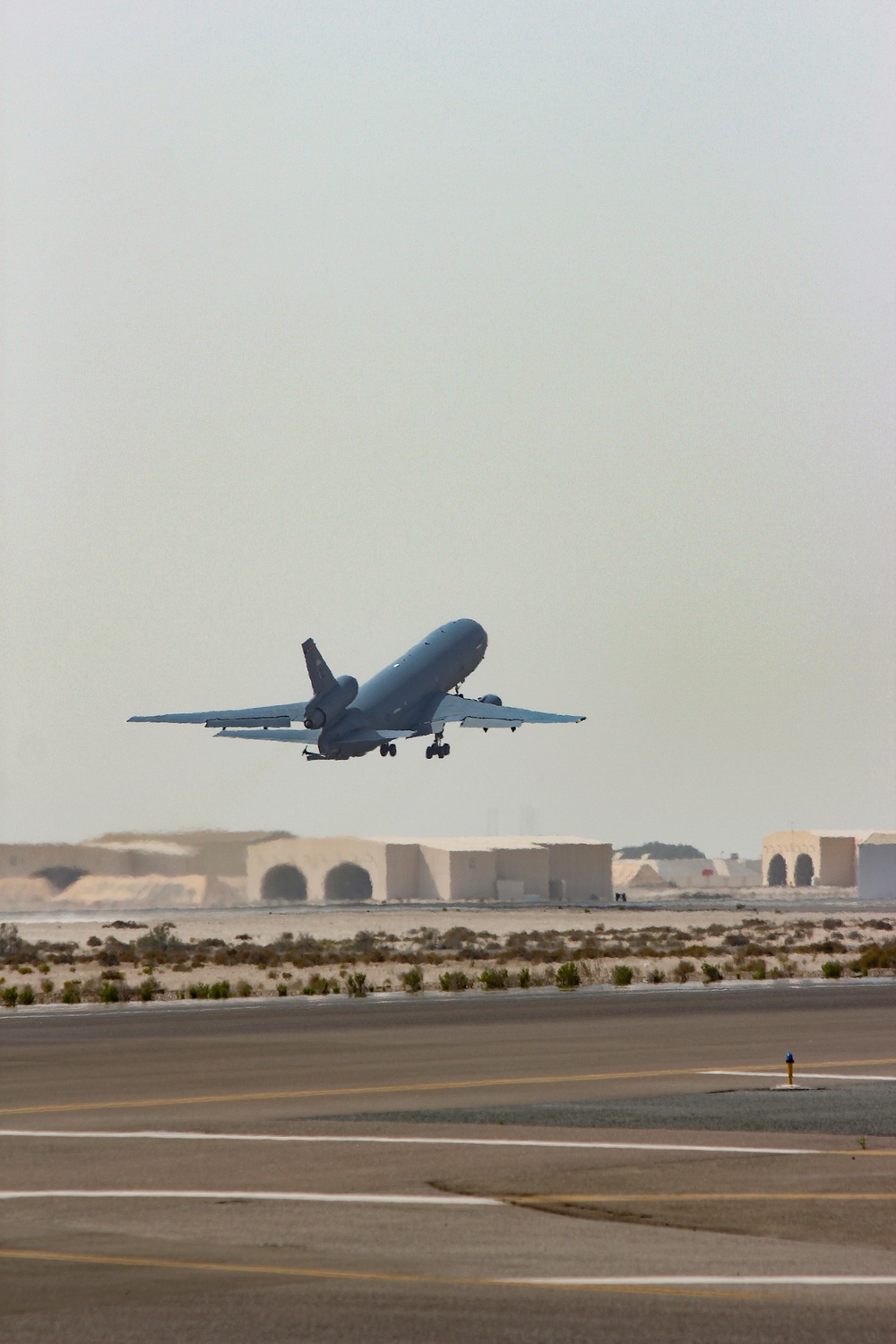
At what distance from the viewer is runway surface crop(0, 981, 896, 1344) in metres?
11.0

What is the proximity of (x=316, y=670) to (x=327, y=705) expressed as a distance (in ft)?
5.57

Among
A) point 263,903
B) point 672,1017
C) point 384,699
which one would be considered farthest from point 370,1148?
point 263,903

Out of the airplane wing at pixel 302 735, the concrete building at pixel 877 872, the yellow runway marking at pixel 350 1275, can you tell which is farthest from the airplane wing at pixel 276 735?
the yellow runway marking at pixel 350 1275

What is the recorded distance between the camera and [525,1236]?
43.8 feet

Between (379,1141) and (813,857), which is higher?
(813,857)

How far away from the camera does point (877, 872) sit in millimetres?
132625

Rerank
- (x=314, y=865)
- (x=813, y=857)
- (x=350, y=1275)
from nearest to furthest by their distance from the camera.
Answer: (x=350, y=1275) → (x=314, y=865) → (x=813, y=857)

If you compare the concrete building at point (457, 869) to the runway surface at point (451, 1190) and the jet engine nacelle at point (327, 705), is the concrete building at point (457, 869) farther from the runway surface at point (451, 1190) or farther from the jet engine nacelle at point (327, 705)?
the runway surface at point (451, 1190)

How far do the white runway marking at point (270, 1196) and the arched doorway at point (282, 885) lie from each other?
84.5 m

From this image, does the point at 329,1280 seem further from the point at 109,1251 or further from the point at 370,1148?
the point at 370,1148

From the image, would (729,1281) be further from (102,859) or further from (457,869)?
(457,869)

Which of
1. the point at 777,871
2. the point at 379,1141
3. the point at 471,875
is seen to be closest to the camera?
the point at 379,1141

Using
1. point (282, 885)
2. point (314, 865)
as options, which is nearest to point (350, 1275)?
point (282, 885)

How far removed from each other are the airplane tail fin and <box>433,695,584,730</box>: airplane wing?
8.33 meters
